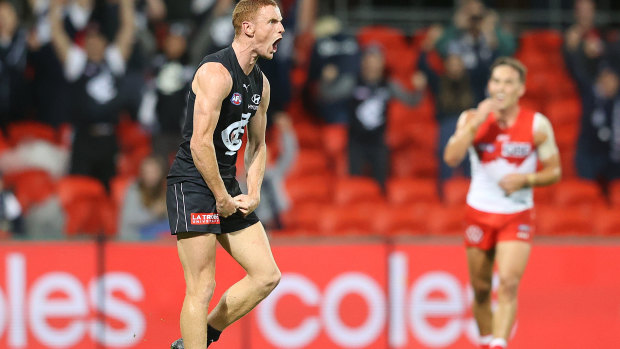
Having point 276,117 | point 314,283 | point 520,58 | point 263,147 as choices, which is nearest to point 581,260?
point 314,283

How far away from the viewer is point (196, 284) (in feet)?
19.3

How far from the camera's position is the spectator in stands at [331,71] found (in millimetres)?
12188

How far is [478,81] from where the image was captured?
494 inches

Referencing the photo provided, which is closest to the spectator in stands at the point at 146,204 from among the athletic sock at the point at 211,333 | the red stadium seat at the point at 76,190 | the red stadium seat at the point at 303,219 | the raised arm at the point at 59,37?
the red stadium seat at the point at 76,190

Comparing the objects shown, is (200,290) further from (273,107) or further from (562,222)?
(562,222)

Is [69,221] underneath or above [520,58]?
underneath

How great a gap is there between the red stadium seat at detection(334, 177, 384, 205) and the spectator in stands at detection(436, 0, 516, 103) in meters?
2.10

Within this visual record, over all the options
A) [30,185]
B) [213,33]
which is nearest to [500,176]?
[213,33]

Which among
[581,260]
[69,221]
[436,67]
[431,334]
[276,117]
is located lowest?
[431,334]

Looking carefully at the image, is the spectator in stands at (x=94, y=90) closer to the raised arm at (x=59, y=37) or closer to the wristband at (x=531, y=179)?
the raised arm at (x=59, y=37)

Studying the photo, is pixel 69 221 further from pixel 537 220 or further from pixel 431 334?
pixel 537 220

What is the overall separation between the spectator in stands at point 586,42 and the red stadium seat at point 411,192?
3.50 metres

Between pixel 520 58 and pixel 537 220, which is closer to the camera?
pixel 537 220

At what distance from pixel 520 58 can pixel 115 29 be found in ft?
19.5
